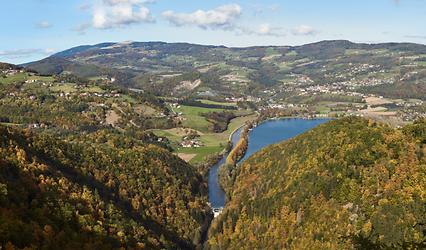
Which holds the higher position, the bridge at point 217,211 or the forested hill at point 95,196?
the forested hill at point 95,196

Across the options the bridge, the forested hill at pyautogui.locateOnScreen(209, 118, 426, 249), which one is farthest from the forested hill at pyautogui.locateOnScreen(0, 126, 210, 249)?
the forested hill at pyautogui.locateOnScreen(209, 118, 426, 249)

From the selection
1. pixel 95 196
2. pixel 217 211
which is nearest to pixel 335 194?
pixel 217 211

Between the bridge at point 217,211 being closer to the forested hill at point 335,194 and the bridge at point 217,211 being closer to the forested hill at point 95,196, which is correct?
the forested hill at point 95,196

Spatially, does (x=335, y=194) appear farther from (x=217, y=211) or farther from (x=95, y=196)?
(x=95, y=196)

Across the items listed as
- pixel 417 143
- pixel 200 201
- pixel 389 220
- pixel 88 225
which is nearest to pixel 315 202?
pixel 389 220

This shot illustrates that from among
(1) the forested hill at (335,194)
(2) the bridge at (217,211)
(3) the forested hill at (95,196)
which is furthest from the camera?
(2) the bridge at (217,211)

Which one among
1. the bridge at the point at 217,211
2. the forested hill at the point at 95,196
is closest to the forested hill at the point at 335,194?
the bridge at the point at 217,211
